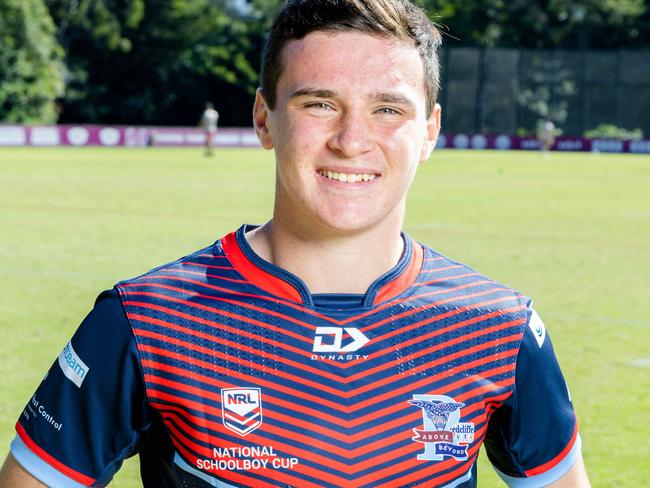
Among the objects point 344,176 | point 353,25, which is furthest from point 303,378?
point 353,25

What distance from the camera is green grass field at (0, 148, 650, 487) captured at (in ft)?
24.1

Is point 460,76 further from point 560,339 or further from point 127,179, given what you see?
point 560,339

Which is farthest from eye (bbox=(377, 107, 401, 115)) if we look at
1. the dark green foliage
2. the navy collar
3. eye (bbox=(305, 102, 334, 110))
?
the dark green foliage

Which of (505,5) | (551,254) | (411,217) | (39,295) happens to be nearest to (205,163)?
(411,217)

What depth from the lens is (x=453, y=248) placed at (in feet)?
48.6

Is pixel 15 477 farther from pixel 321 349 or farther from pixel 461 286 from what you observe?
pixel 461 286

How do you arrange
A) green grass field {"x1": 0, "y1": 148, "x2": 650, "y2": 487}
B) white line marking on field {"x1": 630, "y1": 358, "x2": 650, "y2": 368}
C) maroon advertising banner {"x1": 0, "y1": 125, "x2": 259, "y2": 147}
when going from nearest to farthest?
green grass field {"x1": 0, "y1": 148, "x2": 650, "y2": 487} → white line marking on field {"x1": 630, "y1": 358, "x2": 650, "y2": 368} → maroon advertising banner {"x1": 0, "y1": 125, "x2": 259, "y2": 147}

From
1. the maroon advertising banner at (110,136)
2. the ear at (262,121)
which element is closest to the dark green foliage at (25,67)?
the maroon advertising banner at (110,136)

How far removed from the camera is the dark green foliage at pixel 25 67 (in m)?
60.6

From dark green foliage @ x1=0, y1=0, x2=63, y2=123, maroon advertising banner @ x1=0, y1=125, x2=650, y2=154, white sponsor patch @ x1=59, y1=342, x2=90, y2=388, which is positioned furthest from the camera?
dark green foliage @ x1=0, y1=0, x2=63, y2=123

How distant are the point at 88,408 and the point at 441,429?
2.59 feet

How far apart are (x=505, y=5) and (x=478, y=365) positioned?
7851 centimetres

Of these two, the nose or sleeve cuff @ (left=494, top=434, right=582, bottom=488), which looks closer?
the nose

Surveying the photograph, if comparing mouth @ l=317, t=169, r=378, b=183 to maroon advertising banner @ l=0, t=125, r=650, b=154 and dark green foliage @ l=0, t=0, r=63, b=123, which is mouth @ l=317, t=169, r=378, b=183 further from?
dark green foliage @ l=0, t=0, r=63, b=123
